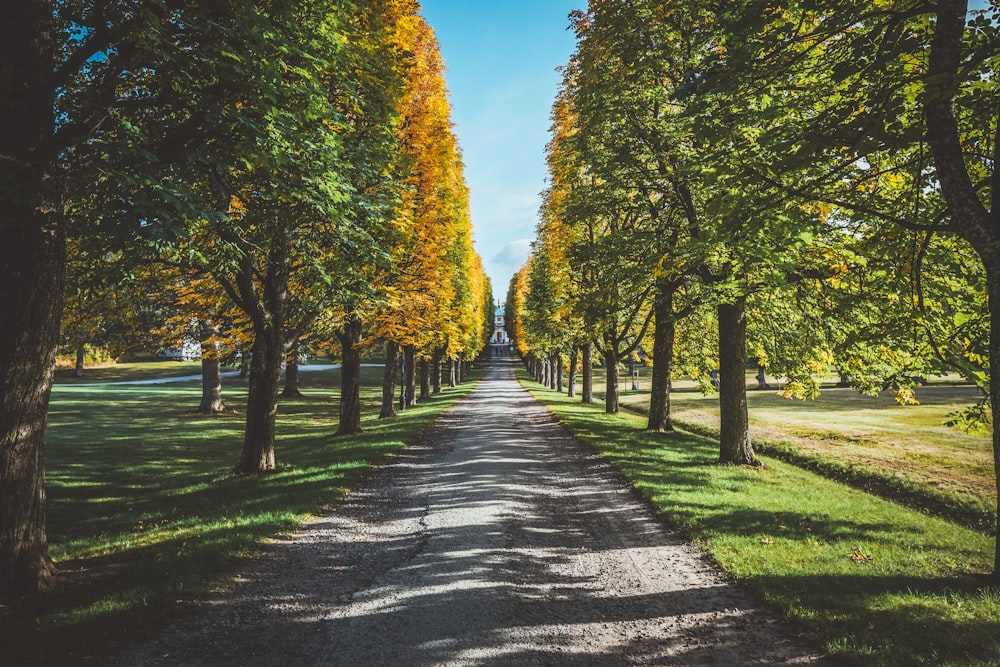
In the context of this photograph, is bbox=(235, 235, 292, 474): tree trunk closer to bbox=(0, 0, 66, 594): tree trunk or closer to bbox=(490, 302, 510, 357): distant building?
bbox=(0, 0, 66, 594): tree trunk

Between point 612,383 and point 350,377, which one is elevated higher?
point 350,377

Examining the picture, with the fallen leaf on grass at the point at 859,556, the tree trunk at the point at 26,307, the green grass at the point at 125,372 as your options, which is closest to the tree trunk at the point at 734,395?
the fallen leaf on grass at the point at 859,556

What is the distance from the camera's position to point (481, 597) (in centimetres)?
492

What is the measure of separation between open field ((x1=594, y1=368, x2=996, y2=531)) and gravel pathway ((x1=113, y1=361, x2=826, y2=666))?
6.04 meters

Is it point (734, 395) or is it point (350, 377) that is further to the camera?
point (350, 377)

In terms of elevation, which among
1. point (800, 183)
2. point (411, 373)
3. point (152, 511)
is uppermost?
point (800, 183)

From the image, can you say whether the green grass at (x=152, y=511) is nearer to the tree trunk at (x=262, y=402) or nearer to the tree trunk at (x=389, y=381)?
the tree trunk at (x=262, y=402)

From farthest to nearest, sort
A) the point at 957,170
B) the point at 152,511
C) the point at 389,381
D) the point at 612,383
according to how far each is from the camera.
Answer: the point at 612,383, the point at 389,381, the point at 152,511, the point at 957,170

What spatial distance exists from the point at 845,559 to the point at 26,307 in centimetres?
991

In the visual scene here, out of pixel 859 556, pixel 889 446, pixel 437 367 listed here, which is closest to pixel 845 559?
pixel 859 556

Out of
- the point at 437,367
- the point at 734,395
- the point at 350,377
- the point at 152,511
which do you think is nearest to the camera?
the point at 152,511

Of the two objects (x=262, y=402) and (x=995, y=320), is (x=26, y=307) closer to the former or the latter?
(x=262, y=402)

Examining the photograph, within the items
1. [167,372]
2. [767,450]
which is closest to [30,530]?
[767,450]

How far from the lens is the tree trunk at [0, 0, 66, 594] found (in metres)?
4.95
